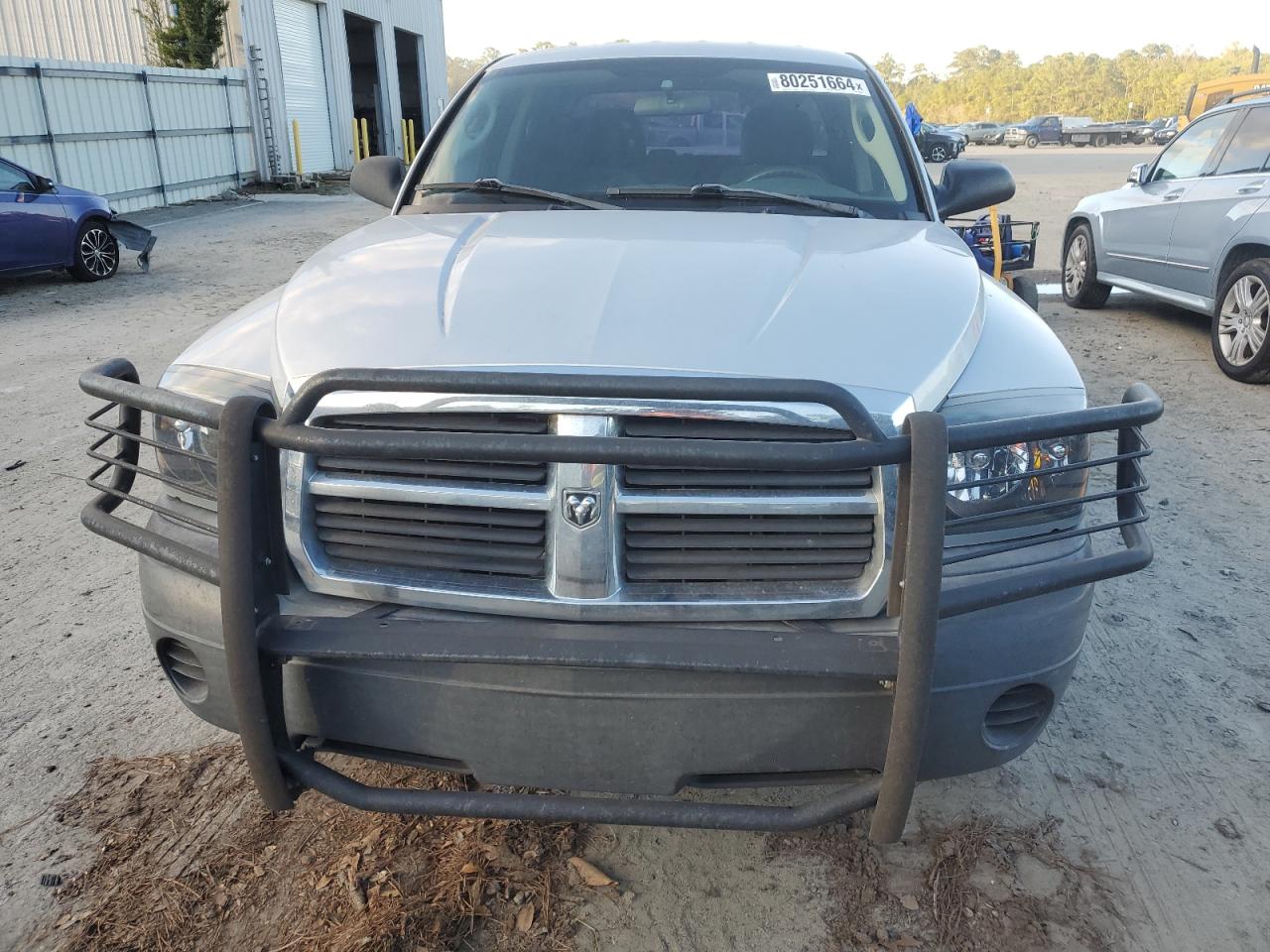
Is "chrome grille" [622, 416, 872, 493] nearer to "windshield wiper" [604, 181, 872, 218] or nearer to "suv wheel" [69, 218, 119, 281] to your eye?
"windshield wiper" [604, 181, 872, 218]

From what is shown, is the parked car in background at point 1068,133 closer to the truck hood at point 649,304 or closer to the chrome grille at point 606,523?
the truck hood at point 649,304

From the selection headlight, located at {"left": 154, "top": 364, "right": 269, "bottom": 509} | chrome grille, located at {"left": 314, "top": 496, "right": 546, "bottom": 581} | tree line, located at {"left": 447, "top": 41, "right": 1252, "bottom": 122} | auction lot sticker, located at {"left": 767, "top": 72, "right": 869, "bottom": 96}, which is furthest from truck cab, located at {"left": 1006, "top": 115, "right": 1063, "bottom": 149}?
chrome grille, located at {"left": 314, "top": 496, "right": 546, "bottom": 581}

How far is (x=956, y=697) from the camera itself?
1928 mm

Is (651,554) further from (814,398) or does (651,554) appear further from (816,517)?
(814,398)

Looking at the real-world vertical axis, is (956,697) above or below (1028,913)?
above

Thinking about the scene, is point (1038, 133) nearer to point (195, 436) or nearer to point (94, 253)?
point (94, 253)

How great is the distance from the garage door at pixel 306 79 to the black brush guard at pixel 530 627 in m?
24.6

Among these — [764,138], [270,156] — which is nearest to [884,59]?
[270,156]

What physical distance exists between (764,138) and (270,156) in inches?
901

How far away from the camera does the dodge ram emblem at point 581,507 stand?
187cm

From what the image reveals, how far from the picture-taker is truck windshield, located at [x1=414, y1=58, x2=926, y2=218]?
331 cm

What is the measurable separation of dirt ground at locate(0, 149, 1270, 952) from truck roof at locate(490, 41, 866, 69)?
2333 millimetres

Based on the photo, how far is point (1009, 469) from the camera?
2.06 metres

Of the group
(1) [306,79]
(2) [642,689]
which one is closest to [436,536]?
(2) [642,689]
